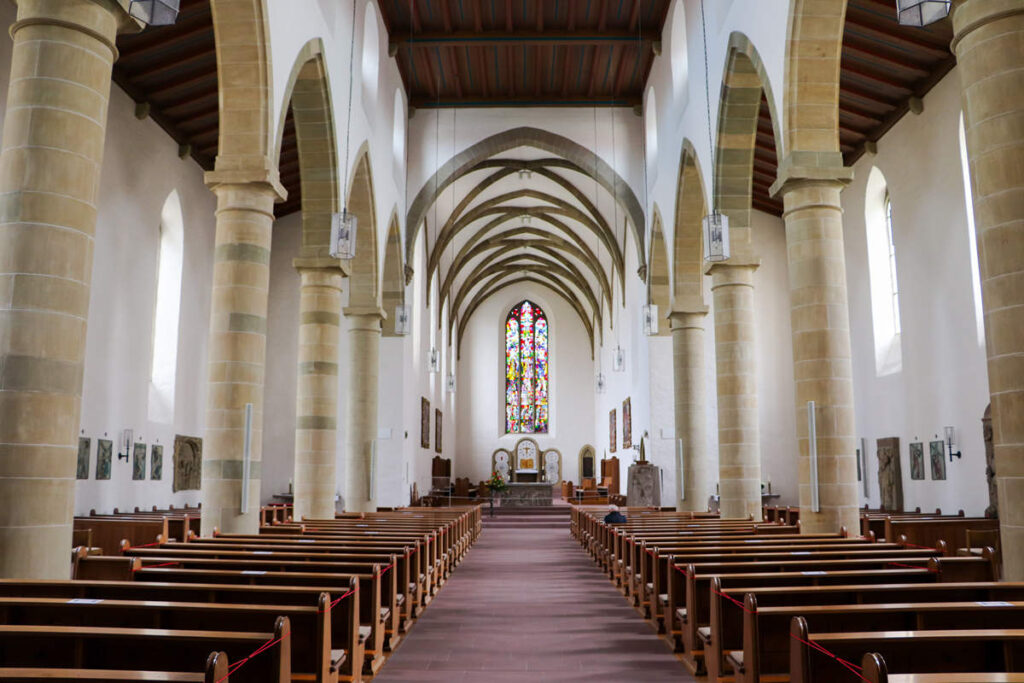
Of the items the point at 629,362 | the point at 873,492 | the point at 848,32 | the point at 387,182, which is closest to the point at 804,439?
the point at 848,32

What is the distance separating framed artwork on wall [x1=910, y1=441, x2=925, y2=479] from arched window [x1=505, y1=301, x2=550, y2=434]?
22.6 m

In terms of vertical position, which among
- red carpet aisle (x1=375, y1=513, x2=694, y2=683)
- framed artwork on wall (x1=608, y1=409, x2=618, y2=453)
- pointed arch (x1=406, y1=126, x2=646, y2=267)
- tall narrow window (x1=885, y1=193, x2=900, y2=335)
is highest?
pointed arch (x1=406, y1=126, x2=646, y2=267)

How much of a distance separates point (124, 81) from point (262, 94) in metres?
5.51

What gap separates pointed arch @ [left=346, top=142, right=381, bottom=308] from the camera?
49.5ft

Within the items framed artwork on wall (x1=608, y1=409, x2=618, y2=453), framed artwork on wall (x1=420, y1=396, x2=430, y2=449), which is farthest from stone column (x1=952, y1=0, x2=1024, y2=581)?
framed artwork on wall (x1=608, y1=409, x2=618, y2=453)

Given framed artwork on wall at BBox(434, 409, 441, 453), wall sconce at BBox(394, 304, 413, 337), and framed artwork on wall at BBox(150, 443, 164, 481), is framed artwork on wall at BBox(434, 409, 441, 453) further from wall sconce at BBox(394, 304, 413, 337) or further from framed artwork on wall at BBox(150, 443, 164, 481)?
framed artwork on wall at BBox(150, 443, 164, 481)

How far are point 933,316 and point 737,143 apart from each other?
4528 millimetres

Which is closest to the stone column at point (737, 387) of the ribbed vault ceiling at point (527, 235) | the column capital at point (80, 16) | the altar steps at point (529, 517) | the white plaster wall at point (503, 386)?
the ribbed vault ceiling at point (527, 235)

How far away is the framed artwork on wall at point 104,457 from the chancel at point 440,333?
0.09 meters

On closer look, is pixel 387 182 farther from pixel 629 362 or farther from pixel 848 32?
pixel 629 362

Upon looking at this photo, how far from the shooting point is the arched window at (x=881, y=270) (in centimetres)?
1630

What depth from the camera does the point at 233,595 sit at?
4586 millimetres

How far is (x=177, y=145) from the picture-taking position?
15.8 meters

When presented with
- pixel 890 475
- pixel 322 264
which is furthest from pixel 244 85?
pixel 890 475
